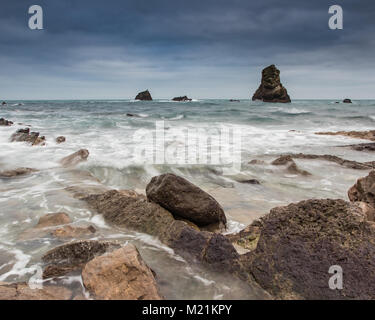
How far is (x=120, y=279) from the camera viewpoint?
2.21 meters

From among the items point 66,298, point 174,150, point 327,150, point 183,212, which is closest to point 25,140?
point 174,150

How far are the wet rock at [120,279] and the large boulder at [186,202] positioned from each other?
161 cm

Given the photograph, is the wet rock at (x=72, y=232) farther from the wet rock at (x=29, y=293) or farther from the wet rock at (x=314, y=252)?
the wet rock at (x=314, y=252)

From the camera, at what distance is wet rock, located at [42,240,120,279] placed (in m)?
2.65

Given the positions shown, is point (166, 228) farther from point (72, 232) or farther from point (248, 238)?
point (72, 232)

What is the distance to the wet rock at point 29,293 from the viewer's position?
200 cm

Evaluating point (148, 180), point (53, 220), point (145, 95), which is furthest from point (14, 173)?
point (145, 95)

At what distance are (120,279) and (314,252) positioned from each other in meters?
1.59

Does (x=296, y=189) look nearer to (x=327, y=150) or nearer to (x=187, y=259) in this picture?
(x=187, y=259)

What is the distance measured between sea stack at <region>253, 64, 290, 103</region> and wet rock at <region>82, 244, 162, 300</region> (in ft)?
218

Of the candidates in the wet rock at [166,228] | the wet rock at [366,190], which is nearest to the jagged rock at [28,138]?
the wet rock at [166,228]

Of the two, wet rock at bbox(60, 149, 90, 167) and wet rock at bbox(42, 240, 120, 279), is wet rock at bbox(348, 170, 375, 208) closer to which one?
wet rock at bbox(42, 240, 120, 279)
